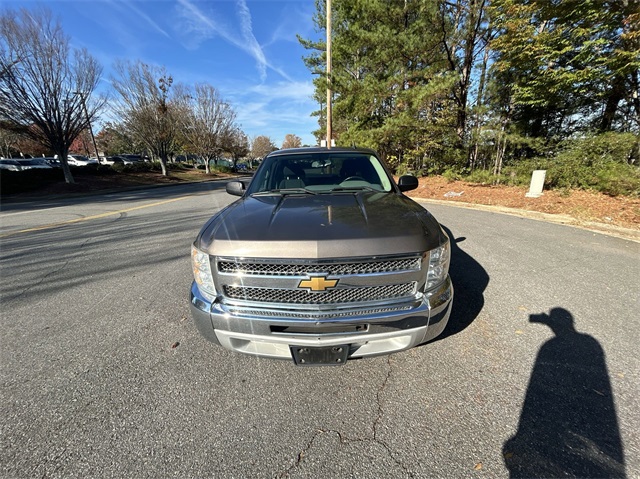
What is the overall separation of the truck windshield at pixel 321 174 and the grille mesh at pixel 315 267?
1297mm

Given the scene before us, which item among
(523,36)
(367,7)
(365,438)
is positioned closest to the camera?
(365,438)

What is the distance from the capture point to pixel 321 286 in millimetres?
1751

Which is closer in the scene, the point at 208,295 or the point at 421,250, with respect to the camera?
the point at 421,250

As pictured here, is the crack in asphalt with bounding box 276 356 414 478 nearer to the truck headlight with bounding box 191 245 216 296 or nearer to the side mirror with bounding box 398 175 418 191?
the truck headlight with bounding box 191 245 216 296

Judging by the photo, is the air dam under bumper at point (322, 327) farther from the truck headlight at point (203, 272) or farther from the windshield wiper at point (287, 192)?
the windshield wiper at point (287, 192)

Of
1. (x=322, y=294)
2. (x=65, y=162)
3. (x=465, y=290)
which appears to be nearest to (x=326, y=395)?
(x=322, y=294)

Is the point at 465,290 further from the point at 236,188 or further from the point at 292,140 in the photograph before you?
the point at 292,140

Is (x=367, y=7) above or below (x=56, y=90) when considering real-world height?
above

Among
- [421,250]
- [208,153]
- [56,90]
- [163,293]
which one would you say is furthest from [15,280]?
[208,153]

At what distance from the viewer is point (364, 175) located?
325 cm

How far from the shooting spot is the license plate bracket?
175 cm

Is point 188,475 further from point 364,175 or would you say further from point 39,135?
point 39,135

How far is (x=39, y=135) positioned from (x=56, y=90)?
284 centimetres

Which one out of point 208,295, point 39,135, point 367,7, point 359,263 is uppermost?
point 367,7
